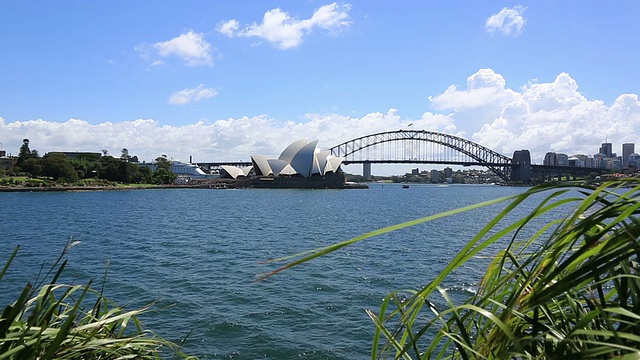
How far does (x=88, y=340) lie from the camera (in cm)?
225

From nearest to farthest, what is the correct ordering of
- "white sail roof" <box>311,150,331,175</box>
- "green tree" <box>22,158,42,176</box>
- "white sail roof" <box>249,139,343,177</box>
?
"green tree" <box>22,158,42,176</box> → "white sail roof" <box>249,139,343,177</box> → "white sail roof" <box>311,150,331,175</box>

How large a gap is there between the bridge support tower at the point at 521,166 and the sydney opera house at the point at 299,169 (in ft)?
175

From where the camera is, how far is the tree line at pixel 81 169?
8969cm

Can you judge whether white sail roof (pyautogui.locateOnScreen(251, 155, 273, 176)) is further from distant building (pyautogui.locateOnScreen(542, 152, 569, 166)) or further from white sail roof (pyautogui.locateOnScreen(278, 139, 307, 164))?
distant building (pyautogui.locateOnScreen(542, 152, 569, 166))

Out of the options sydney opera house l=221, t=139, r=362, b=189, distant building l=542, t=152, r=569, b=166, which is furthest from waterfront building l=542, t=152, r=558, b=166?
sydney opera house l=221, t=139, r=362, b=189

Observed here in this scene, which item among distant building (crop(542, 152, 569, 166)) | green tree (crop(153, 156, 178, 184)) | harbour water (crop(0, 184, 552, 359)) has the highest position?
distant building (crop(542, 152, 569, 166))

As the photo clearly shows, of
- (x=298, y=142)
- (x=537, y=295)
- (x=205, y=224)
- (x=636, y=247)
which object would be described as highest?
(x=298, y=142)

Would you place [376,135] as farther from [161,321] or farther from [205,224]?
[161,321]

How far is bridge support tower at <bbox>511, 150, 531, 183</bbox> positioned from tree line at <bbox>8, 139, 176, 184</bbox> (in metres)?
97.5

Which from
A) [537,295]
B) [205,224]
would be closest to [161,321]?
[537,295]

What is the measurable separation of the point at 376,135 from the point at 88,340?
147 m

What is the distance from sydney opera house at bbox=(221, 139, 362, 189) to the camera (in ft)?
358

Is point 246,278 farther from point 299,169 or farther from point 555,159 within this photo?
point 555,159

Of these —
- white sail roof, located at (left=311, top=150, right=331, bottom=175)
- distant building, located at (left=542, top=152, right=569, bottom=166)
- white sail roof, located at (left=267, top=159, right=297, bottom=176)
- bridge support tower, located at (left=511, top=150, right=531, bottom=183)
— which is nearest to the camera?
white sail roof, located at (left=311, top=150, right=331, bottom=175)
